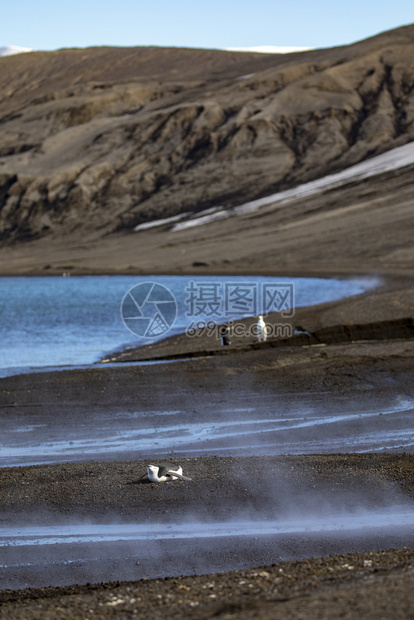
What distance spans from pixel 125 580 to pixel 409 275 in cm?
3374

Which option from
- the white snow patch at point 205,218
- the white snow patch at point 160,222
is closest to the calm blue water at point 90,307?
the white snow patch at point 205,218

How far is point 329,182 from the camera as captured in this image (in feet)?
245

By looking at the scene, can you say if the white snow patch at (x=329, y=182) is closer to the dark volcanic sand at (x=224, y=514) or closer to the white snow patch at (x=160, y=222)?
the white snow patch at (x=160, y=222)

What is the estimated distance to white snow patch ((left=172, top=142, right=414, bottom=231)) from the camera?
72938 mm

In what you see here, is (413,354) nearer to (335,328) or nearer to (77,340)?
(335,328)

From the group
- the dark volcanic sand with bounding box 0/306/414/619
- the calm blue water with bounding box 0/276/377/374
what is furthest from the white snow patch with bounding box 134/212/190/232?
the dark volcanic sand with bounding box 0/306/414/619

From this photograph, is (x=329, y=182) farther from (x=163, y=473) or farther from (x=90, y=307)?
(x=163, y=473)

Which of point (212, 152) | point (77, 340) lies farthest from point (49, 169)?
point (77, 340)

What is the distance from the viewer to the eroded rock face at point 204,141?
81375 millimetres

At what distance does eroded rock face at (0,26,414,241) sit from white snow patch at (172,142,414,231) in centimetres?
216

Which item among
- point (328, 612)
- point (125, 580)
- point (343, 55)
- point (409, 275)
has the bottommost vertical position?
point (409, 275)

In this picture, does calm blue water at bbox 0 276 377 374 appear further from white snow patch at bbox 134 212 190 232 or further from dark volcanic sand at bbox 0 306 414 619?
white snow patch at bbox 134 212 190 232

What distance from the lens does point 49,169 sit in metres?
89.2

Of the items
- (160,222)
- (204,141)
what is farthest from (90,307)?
(204,141)
